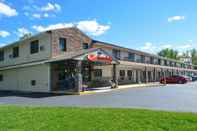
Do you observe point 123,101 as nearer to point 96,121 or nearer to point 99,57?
point 96,121

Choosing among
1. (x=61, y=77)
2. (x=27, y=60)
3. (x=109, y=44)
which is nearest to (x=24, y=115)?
(x=61, y=77)

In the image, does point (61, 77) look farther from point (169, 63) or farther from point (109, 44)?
point (169, 63)

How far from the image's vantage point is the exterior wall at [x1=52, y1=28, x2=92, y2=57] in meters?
25.0

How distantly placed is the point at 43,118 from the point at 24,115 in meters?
1.07

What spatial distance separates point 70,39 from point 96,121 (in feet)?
63.0

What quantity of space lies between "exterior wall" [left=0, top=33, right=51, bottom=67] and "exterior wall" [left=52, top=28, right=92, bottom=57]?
62 cm

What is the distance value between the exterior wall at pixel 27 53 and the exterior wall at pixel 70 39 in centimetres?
62

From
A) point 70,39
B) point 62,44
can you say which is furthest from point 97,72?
point 62,44

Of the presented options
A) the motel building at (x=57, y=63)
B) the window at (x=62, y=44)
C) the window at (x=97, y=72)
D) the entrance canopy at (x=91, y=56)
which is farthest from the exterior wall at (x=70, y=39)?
the window at (x=97, y=72)

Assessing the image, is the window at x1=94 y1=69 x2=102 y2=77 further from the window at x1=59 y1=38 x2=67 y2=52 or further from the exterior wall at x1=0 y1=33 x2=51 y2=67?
the exterior wall at x1=0 y1=33 x2=51 y2=67

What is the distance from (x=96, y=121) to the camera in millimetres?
8383

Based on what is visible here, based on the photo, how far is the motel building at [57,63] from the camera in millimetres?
22906

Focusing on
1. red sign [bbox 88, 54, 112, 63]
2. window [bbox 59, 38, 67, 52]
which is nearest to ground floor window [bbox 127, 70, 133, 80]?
red sign [bbox 88, 54, 112, 63]

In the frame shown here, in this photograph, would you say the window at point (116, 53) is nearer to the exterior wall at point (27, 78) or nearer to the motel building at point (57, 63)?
the motel building at point (57, 63)
